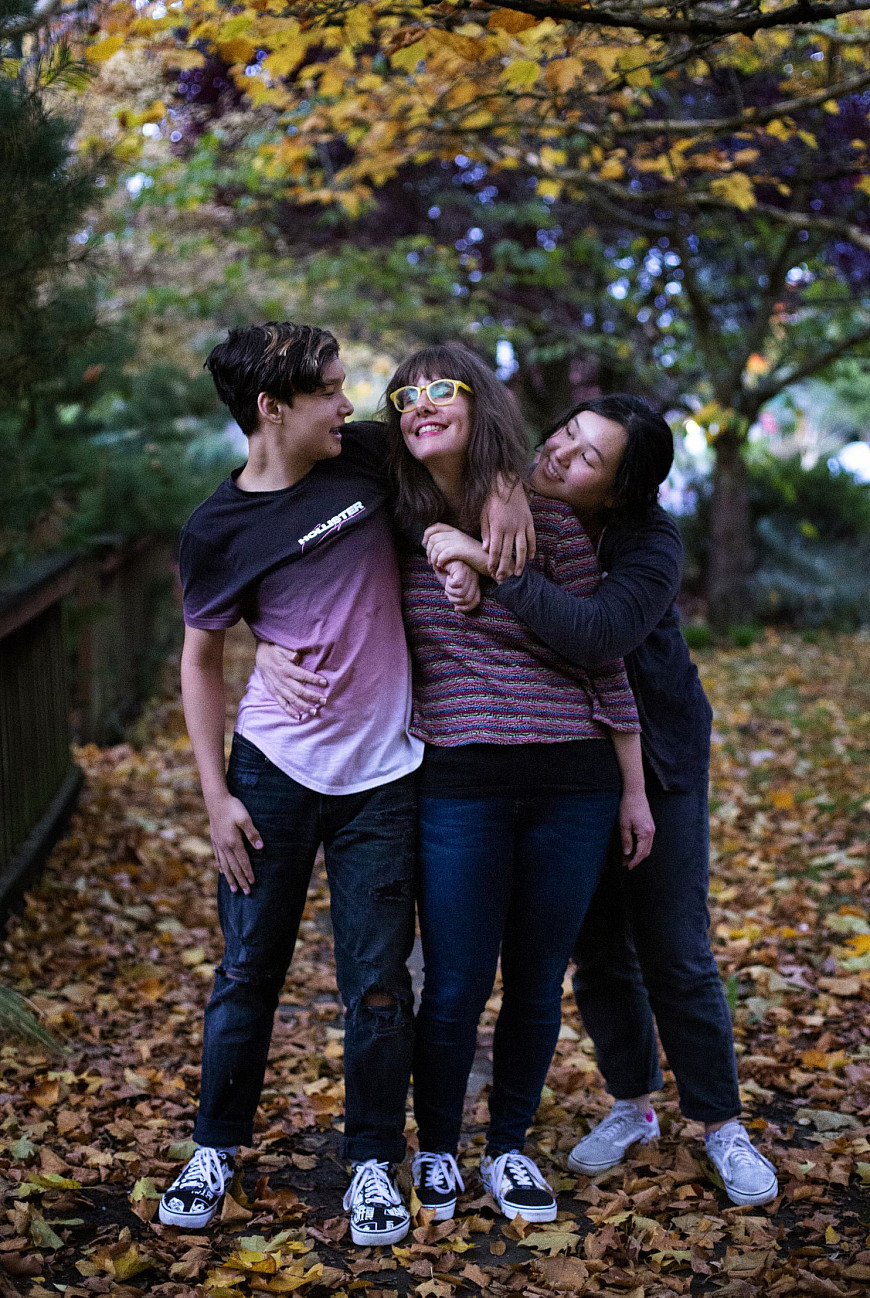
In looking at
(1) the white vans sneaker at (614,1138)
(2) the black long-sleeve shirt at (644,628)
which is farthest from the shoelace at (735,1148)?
(2) the black long-sleeve shirt at (644,628)

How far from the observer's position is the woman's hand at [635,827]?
2.71 m

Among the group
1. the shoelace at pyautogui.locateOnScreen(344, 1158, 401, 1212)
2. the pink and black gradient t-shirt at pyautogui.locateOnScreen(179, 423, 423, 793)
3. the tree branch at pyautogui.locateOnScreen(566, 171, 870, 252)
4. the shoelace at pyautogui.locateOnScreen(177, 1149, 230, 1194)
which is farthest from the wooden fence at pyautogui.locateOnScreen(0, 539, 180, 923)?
the tree branch at pyautogui.locateOnScreen(566, 171, 870, 252)

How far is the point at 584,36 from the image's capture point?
4039 millimetres

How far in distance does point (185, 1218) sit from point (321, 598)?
1357mm

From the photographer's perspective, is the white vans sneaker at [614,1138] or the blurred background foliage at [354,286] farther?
the blurred background foliage at [354,286]

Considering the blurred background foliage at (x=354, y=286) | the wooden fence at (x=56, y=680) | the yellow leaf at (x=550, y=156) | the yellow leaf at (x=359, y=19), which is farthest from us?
the yellow leaf at (x=550, y=156)

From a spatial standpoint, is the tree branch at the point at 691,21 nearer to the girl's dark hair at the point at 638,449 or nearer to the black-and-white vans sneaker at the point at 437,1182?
the girl's dark hair at the point at 638,449

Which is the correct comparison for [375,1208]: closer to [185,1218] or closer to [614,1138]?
[185,1218]

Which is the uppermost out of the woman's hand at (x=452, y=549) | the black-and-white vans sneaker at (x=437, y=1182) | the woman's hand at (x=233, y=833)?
the woman's hand at (x=452, y=549)

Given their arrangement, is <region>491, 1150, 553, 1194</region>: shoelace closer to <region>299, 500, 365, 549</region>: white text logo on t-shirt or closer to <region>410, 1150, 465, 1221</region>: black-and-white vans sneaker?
<region>410, 1150, 465, 1221</region>: black-and-white vans sneaker

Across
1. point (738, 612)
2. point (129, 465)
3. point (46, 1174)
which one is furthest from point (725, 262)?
point (46, 1174)

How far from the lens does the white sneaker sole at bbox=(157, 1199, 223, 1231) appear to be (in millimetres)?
2619

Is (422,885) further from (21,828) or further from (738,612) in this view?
(738,612)

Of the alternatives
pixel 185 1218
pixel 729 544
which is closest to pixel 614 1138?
pixel 185 1218
